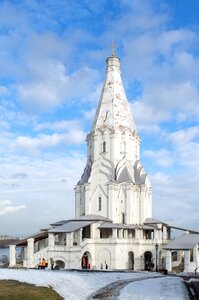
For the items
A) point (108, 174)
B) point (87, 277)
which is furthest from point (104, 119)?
point (87, 277)

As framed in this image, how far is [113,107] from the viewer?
59281 mm

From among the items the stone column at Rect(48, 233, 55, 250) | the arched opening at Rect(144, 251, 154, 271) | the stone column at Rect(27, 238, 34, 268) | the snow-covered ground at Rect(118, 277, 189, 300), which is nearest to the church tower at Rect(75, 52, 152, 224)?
the arched opening at Rect(144, 251, 154, 271)

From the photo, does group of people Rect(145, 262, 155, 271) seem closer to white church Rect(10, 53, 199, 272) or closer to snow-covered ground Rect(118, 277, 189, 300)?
white church Rect(10, 53, 199, 272)

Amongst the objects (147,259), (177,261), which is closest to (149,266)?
(147,259)

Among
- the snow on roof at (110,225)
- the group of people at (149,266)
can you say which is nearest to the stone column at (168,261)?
the group of people at (149,266)

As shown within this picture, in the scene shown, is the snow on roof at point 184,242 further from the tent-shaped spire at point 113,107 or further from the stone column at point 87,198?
the tent-shaped spire at point 113,107

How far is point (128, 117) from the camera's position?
60.2 meters

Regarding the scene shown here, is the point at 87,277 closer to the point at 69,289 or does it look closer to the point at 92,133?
the point at 69,289

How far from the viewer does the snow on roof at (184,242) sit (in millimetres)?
47728

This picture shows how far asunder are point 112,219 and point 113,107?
14.6m

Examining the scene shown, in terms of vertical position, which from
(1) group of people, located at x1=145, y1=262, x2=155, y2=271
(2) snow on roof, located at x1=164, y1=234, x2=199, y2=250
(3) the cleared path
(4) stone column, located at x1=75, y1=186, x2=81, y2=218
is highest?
(4) stone column, located at x1=75, y1=186, x2=81, y2=218

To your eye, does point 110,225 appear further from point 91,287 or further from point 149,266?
point 91,287

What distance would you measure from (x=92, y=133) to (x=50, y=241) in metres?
16.3

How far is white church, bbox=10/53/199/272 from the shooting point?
163ft
